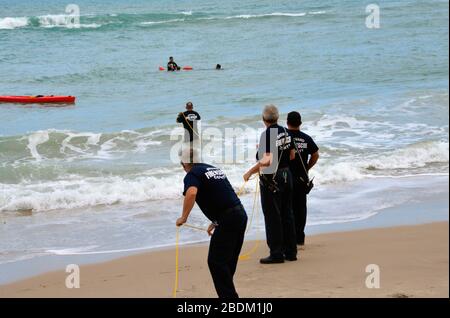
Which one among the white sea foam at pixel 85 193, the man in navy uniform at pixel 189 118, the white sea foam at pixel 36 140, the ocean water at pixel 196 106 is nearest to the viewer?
the ocean water at pixel 196 106

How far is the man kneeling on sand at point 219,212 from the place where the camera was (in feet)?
19.7

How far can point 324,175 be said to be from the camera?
44.8ft

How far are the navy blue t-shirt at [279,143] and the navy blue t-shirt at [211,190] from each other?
54.7 inches

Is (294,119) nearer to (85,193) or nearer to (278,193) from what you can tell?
(278,193)

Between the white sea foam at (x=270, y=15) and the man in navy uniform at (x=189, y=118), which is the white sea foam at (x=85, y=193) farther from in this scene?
the white sea foam at (x=270, y=15)

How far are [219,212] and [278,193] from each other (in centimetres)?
187

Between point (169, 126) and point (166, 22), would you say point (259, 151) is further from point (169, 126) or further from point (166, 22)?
point (166, 22)

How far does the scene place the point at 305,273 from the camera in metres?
7.52

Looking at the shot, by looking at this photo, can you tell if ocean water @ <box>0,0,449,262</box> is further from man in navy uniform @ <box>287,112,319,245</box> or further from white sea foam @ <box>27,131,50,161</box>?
man in navy uniform @ <box>287,112,319,245</box>

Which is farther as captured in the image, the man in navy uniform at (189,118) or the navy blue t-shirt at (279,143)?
the man in navy uniform at (189,118)

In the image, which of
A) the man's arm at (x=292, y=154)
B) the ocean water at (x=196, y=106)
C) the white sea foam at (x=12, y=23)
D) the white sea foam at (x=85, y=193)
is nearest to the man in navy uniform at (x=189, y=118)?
the ocean water at (x=196, y=106)

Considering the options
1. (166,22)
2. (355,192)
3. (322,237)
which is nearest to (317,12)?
(166,22)

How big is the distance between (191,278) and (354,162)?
7666mm
